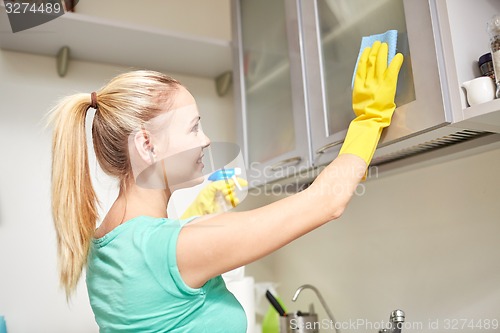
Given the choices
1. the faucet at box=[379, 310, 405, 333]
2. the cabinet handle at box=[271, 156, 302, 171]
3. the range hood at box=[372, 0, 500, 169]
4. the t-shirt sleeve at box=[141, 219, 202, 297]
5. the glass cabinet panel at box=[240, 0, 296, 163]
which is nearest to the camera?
the t-shirt sleeve at box=[141, 219, 202, 297]

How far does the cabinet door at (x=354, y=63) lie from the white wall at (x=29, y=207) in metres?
0.92

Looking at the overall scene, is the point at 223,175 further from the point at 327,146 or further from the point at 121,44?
the point at 121,44

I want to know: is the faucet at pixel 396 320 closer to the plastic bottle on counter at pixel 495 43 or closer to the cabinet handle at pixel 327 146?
the cabinet handle at pixel 327 146

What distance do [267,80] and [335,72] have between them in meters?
0.36

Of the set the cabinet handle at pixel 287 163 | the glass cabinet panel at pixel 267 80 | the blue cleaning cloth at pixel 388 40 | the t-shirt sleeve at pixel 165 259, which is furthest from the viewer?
the glass cabinet panel at pixel 267 80

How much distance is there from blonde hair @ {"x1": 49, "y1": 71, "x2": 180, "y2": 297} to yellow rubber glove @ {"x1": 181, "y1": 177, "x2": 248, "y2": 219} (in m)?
0.40

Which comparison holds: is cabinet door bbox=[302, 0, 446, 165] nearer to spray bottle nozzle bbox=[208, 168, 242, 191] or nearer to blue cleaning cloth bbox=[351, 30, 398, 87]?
blue cleaning cloth bbox=[351, 30, 398, 87]

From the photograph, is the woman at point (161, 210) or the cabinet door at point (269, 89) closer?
the woman at point (161, 210)

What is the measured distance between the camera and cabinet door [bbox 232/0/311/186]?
134 centimetres

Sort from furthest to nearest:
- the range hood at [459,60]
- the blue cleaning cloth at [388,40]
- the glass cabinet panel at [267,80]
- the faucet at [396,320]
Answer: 1. the glass cabinet panel at [267,80]
2. the faucet at [396,320]
3. the blue cleaning cloth at [388,40]
4. the range hood at [459,60]

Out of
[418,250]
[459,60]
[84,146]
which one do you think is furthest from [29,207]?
[459,60]

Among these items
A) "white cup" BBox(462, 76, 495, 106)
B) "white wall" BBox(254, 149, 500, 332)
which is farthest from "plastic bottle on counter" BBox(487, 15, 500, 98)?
"white wall" BBox(254, 149, 500, 332)

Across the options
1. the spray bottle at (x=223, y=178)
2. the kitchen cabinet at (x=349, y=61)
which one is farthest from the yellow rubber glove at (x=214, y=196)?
the kitchen cabinet at (x=349, y=61)

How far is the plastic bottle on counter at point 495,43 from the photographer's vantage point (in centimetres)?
86
